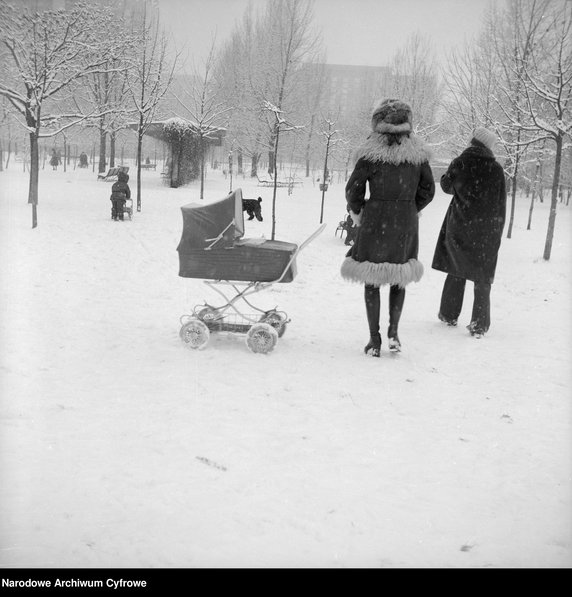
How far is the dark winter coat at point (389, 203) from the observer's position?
15.1 ft

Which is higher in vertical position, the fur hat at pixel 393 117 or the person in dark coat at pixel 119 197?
the fur hat at pixel 393 117

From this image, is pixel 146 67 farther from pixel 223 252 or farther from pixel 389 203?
pixel 389 203

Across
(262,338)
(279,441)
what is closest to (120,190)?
(262,338)

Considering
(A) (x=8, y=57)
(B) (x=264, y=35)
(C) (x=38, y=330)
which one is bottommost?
(C) (x=38, y=330)

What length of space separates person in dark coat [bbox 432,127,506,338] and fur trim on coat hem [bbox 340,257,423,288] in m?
1.06

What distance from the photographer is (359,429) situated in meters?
3.41

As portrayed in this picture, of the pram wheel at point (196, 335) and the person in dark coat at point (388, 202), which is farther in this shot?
the pram wheel at point (196, 335)

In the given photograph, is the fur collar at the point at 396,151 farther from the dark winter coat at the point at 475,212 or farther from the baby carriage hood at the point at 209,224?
the baby carriage hood at the point at 209,224

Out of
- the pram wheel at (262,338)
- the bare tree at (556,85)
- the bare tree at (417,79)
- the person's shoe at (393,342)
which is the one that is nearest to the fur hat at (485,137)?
the person's shoe at (393,342)

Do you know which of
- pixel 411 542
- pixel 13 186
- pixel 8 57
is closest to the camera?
pixel 411 542

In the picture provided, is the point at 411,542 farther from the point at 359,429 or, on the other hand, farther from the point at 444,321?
the point at 444,321

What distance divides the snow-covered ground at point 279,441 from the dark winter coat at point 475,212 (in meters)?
0.76
